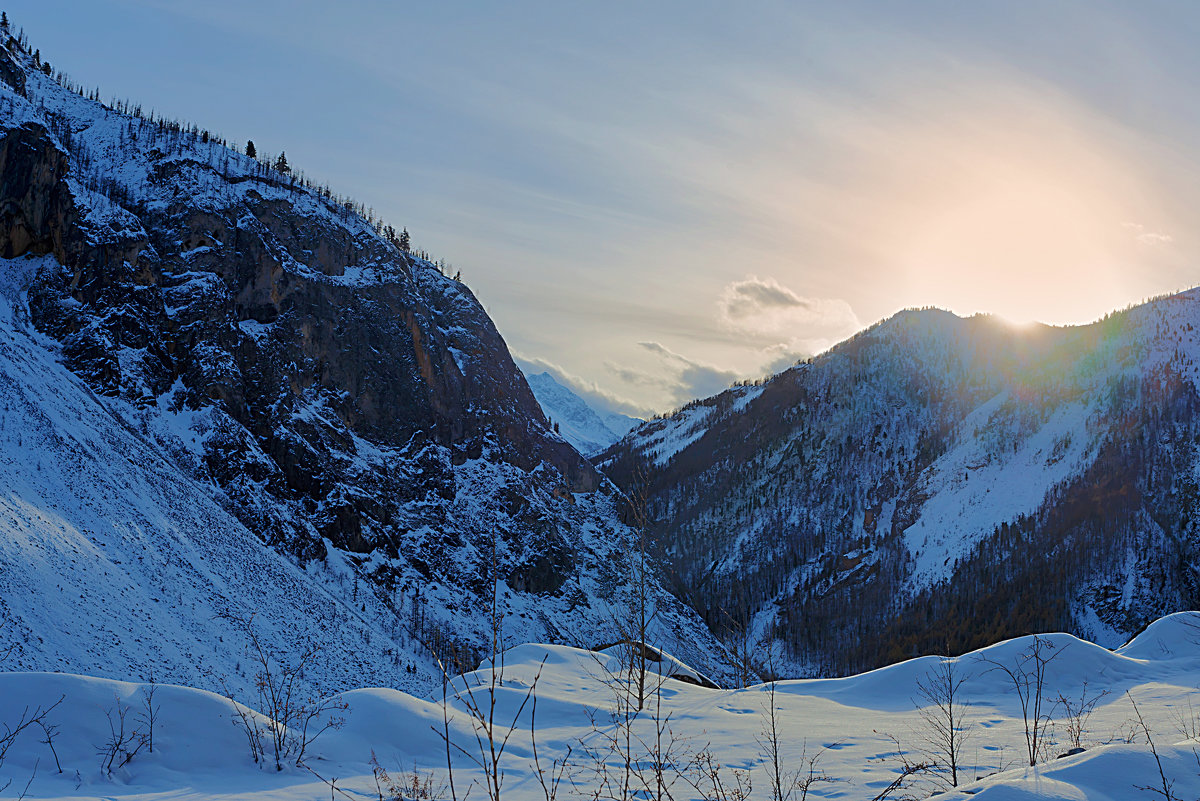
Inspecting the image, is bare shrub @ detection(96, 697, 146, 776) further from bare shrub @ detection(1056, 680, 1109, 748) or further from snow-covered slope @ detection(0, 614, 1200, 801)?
bare shrub @ detection(1056, 680, 1109, 748)

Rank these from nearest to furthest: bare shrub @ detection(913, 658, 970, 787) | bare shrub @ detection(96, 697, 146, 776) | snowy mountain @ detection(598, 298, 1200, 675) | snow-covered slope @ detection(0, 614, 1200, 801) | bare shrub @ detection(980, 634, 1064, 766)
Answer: snow-covered slope @ detection(0, 614, 1200, 801), bare shrub @ detection(96, 697, 146, 776), bare shrub @ detection(913, 658, 970, 787), bare shrub @ detection(980, 634, 1064, 766), snowy mountain @ detection(598, 298, 1200, 675)

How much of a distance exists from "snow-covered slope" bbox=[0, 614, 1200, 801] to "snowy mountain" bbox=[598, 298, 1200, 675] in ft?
293

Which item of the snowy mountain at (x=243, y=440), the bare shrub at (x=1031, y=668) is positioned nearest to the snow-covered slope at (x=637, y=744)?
the bare shrub at (x=1031, y=668)

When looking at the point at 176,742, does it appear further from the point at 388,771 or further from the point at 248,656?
the point at 248,656

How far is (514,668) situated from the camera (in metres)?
13.5

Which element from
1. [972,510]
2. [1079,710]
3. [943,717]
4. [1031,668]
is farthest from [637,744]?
[972,510]

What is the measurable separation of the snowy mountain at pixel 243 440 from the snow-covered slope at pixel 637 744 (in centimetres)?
1602

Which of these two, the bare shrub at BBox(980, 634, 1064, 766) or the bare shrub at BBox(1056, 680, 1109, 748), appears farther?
the bare shrub at BBox(980, 634, 1064, 766)

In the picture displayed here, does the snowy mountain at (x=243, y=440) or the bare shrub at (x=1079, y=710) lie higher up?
the snowy mountain at (x=243, y=440)

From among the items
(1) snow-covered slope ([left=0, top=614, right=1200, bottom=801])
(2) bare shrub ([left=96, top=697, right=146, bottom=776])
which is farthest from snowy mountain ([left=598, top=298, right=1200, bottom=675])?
(2) bare shrub ([left=96, top=697, right=146, bottom=776])

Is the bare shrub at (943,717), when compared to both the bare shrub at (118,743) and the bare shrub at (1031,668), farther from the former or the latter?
the bare shrub at (118,743)

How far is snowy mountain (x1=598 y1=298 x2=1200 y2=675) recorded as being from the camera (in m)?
124

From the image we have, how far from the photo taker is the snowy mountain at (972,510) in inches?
4877

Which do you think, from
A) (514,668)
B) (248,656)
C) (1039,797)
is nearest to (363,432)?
(248,656)
